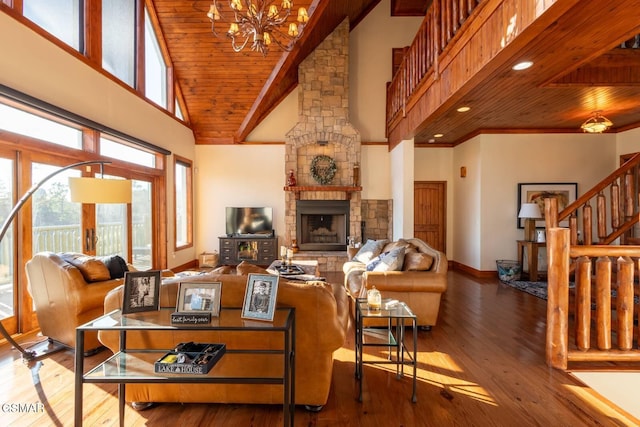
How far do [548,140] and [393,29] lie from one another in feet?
13.4

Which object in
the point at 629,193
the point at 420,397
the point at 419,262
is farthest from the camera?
the point at 629,193

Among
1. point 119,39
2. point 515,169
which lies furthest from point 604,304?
point 119,39

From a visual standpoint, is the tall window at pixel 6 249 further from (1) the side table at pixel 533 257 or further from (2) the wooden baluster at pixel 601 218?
(1) the side table at pixel 533 257

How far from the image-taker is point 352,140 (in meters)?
7.57

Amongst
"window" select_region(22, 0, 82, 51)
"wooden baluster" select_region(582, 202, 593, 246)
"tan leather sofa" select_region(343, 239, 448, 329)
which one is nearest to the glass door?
"window" select_region(22, 0, 82, 51)

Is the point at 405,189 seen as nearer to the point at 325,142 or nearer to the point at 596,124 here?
the point at 325,142

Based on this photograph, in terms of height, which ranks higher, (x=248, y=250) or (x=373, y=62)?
→ (x=373, y=62)

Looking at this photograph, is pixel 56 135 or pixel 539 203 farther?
pixel 539 203

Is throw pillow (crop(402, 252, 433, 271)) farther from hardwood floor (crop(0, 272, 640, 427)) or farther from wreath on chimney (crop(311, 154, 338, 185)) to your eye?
wreath on chimney (crop(311, 154, 338, 185))

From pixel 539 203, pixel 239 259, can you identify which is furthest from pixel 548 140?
pixel 239 259

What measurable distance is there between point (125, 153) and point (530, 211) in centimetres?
690

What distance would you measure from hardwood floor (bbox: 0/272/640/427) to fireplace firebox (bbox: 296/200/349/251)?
13.8 ft

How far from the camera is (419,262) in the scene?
3.84m

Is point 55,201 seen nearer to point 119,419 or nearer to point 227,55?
point 119,419
